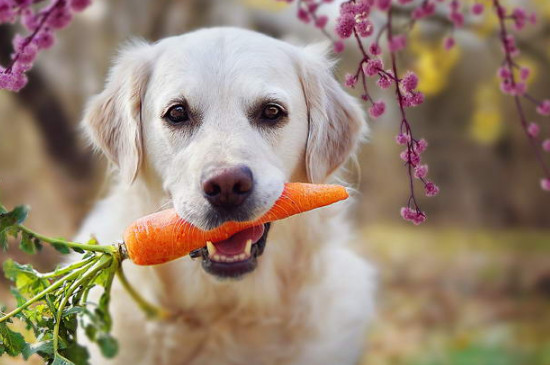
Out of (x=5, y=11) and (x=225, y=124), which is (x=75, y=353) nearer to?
(x=225, y=124)

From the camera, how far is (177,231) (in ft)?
6.80

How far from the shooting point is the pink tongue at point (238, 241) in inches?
86.6

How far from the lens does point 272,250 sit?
2.57m

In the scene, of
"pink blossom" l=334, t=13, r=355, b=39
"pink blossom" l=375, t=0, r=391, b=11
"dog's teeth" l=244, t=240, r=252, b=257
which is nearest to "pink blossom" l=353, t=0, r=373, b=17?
"pink blossom" l=334, t=13, r=355, b=39

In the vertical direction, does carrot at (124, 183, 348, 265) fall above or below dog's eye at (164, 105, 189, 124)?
below

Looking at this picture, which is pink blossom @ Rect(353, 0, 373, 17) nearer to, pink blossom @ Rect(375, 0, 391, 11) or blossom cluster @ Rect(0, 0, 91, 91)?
pink blossom @ Rect(375, 0, 391, 11)

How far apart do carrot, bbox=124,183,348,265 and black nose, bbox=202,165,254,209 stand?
124 millimetres

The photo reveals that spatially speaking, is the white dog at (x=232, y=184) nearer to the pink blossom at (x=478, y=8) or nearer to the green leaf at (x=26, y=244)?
the green leaf at (x=26, y=244)

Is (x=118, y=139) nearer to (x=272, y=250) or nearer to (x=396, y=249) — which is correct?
(x=272, y=250)

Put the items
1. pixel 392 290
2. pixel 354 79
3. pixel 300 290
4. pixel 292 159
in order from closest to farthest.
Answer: pixel 354 79, pixel 292 159, pixel 300 290, pixel 392 290

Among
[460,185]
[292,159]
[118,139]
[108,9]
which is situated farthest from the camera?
[460,185]

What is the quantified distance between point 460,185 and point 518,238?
0.76 meters

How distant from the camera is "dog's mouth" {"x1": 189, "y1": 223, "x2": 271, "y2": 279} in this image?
2.20 meters

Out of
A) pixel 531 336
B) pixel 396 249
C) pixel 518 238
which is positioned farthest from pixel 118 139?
pixel 518 238
